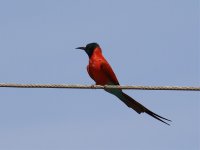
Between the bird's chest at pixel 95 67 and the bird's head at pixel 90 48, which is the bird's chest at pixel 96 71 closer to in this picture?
the bird's chest at pixel 95 67

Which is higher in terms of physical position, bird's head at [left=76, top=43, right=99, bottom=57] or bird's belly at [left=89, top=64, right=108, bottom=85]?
bird's head at [left=76, top=43, right=99, bottom=57]

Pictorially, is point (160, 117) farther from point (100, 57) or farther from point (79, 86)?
point (100, 57)

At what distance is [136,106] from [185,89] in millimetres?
1710

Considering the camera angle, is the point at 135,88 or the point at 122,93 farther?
the point at 122,93

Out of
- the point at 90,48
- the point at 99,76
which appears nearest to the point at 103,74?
the point at 99,76

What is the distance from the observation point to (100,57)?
10328 millimetres

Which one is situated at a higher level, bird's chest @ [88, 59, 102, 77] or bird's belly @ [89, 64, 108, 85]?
bird's chest @ [88, 59, 102, 77]

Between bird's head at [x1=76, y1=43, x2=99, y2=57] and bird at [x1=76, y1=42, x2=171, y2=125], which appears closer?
bird at [x1=76, y1=42, x2=171, y2=125]

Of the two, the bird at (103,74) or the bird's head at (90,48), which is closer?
the bird at (103,74)

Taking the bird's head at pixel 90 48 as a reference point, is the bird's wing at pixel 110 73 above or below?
below

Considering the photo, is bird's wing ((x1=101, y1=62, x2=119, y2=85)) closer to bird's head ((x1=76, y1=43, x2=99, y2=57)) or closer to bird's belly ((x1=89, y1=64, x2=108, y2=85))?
bird's belly ((x1=89, y1=64, x2=108, y2=85))

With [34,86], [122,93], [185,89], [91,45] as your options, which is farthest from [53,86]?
[91,45]

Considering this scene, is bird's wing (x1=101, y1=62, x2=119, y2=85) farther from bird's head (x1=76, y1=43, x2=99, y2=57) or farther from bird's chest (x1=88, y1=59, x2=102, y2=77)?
bird's head (x1=76, y1=43, x2=99, y2=57)

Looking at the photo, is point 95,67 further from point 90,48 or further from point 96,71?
point 90,48
